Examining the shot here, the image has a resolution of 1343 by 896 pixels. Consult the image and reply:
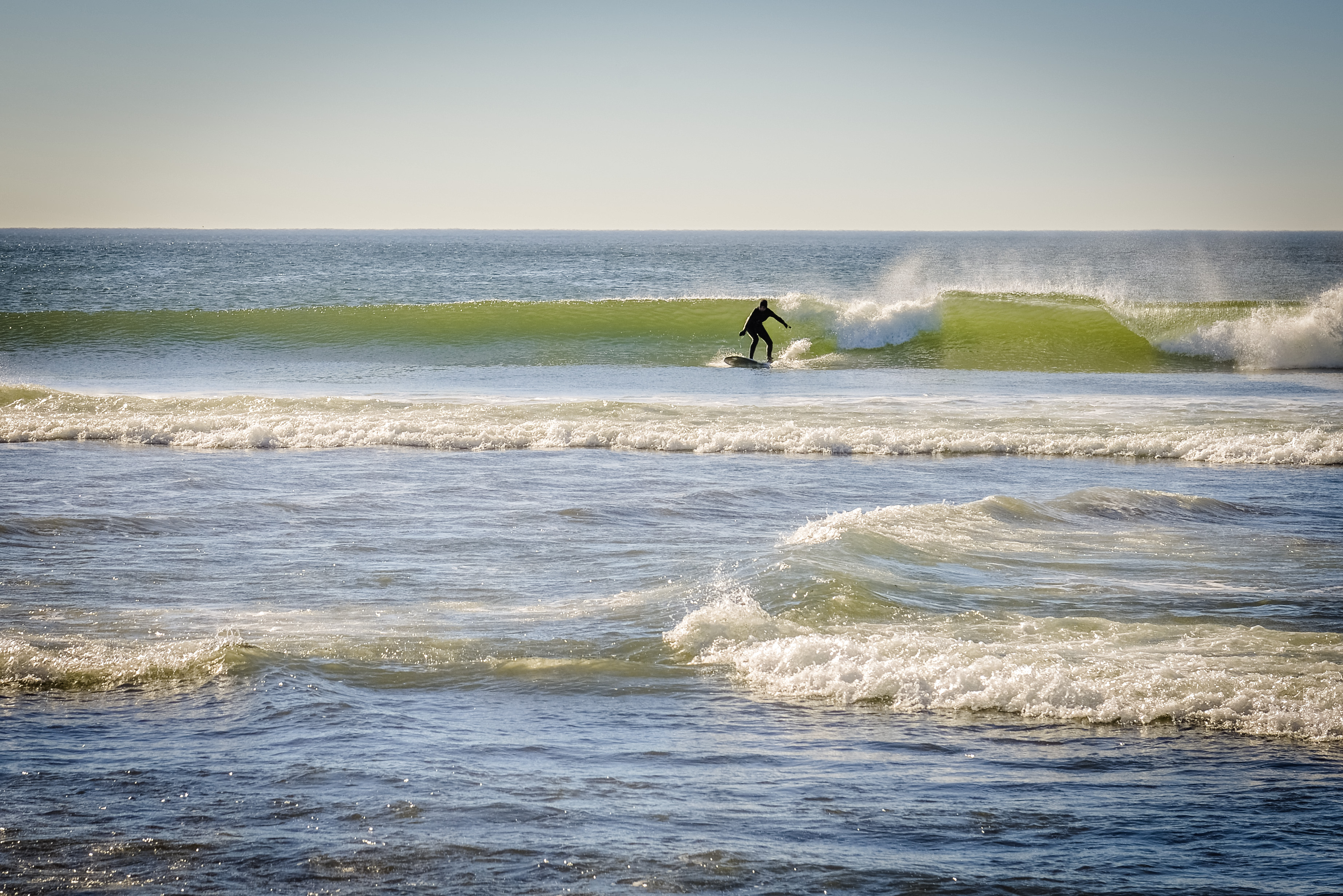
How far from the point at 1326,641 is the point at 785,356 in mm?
19942

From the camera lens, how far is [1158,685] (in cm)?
510

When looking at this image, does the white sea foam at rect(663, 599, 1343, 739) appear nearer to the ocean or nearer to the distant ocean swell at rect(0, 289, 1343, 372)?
the ocean

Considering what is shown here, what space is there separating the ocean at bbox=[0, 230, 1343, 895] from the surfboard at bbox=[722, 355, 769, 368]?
6.13m

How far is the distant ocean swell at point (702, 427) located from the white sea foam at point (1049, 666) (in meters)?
7.70

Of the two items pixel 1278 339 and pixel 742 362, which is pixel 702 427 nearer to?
pixel 742 362

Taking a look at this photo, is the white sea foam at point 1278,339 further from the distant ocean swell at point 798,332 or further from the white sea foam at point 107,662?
the white sea foam at point 107,662

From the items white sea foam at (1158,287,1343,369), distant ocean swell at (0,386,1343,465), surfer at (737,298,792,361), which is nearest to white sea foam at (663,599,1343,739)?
distant ocean swell at (0,386,1343,465)

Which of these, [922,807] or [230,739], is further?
[230,739]

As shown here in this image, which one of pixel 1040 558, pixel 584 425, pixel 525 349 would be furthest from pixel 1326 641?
pixel 525 349

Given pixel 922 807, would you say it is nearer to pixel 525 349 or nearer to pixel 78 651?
pixel 78 651

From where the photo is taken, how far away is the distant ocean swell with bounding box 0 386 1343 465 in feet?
45.0

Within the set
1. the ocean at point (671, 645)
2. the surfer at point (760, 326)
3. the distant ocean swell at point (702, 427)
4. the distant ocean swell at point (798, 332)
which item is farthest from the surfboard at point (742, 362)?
the distant ocean swell at point (702, 427)

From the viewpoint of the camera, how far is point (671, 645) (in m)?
5.97

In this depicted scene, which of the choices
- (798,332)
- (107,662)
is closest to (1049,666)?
(107,662)
